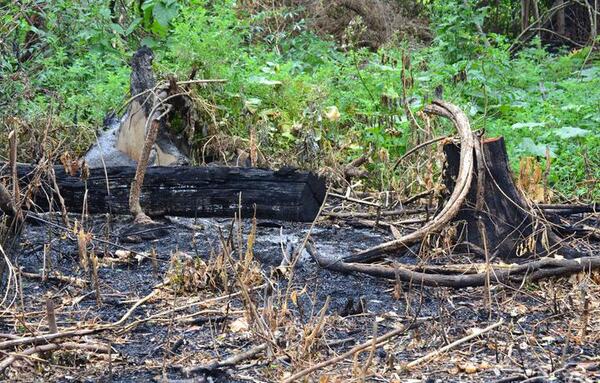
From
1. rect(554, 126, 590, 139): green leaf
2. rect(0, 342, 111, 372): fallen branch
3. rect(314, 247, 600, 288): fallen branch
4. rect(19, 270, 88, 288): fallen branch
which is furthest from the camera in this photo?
rect(554, 126, 590, 139): green leaf

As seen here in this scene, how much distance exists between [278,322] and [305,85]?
4.70 meters

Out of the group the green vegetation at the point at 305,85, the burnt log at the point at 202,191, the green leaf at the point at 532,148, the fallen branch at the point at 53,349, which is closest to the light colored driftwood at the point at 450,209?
the burnt log at the point at 202,191

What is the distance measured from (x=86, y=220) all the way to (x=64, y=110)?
2595mm

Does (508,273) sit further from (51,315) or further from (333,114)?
(333,114)

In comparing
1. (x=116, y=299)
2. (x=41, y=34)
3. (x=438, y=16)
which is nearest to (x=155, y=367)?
(x=116, y=299)

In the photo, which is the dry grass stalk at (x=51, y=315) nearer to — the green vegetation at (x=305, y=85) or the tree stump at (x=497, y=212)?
the tree stump at (x=497, y=212)

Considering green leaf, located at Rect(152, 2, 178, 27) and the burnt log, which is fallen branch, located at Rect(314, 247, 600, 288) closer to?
the burnt log

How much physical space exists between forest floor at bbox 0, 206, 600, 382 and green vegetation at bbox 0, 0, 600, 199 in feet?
7.20

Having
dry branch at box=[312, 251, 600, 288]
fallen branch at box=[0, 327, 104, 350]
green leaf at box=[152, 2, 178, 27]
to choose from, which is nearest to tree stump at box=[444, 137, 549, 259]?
dry branch at box=[312, 251, 600, 288]

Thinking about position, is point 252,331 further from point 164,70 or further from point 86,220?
point 164,70

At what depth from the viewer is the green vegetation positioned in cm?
730

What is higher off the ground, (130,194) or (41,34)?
(41,34)

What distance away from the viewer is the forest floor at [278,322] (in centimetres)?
330

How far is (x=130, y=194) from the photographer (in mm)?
5438
